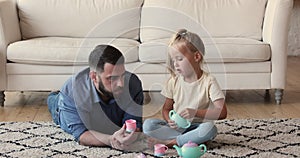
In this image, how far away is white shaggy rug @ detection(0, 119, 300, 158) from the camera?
2268 mm

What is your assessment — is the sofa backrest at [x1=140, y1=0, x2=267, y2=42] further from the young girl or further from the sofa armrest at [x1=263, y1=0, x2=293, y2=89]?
the young girl

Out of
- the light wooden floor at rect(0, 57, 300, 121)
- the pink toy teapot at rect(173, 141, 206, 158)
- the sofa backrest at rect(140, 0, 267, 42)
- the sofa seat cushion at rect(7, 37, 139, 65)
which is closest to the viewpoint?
the pink toy teapot at rect(173, 141, 206, 158)

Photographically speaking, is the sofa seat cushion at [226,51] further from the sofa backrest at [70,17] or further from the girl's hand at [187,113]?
the girl's hand at [187,113]

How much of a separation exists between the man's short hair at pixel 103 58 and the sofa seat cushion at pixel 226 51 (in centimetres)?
91

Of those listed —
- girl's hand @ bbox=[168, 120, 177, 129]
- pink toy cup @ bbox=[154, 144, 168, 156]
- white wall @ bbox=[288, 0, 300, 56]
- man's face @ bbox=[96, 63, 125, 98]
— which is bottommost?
white wall @ bbox=[288, 0, 300, 56]

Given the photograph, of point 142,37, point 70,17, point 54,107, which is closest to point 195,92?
point 54,107

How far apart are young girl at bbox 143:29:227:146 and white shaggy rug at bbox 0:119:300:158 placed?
3.5 inches

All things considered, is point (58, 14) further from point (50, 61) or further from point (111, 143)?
point (111, 143)

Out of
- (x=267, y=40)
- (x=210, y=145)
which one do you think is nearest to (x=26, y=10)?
(x=267, y=40)

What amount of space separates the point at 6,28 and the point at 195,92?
59.2 inches

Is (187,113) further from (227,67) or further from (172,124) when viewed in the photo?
(227,67)

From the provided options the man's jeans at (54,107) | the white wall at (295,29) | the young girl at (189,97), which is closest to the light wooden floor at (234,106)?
the man's jeans at (54,107)

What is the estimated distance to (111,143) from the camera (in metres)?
2.30

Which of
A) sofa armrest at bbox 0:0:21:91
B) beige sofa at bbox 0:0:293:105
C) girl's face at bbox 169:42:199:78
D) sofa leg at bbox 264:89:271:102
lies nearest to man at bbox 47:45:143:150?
girl's face at bbox 169:42:199:78
